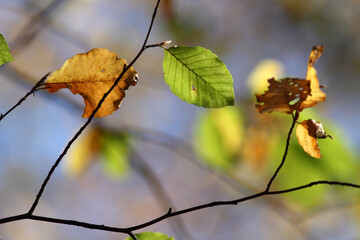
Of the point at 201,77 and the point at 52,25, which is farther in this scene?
the point at 52,25

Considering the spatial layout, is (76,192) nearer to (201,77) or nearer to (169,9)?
(169,9)

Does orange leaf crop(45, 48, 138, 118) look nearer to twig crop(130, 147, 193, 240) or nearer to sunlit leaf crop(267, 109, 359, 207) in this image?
twig crop(130, 147, 193, 240)

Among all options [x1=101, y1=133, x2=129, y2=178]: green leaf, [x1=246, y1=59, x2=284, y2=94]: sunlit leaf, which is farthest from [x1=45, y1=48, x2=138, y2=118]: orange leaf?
[x1=101, y1=133, x2=129, y2=178]: green leaf

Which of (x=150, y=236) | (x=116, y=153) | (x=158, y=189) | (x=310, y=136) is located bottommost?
(x=150, y=236)

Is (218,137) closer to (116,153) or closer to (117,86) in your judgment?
(116,153)

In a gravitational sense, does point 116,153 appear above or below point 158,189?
above

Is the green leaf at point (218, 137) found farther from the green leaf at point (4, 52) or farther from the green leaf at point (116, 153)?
the green leaf at point (4, 52)

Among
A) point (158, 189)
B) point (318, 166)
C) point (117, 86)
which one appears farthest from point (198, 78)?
point (318, 166)

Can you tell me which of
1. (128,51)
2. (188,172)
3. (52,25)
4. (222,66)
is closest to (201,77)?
(222,66)

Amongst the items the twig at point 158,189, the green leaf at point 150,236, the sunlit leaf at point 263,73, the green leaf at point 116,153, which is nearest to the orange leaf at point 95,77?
the green leaf at point 150,236
